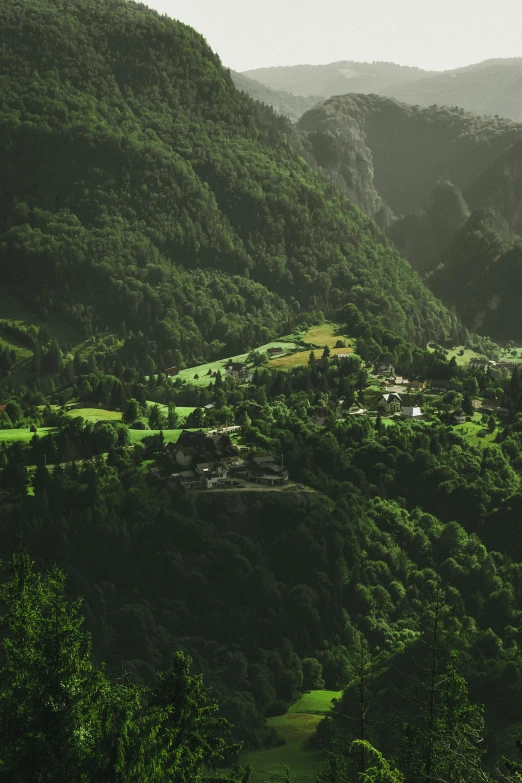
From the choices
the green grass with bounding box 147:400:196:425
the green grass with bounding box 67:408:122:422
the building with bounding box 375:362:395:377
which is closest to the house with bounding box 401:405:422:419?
the building with bounding box 375:362:395:377

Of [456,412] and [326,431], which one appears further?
[456,412]

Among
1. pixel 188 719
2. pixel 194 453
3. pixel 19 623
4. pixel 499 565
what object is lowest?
pixel 499 565

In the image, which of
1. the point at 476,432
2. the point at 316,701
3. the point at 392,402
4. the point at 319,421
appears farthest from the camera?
the point at 392,402

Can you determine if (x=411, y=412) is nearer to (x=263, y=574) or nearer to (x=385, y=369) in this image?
(x=385, y=369)

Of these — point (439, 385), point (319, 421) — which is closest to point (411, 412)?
point (319, 421)

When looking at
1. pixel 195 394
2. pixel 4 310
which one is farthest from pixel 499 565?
pixel 4 310

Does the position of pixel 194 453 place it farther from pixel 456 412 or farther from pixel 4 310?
pixel 4 310

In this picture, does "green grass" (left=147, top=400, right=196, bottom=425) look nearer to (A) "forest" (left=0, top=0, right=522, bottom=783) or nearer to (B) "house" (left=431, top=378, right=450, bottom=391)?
(A) "forest" (left=0, top=0, right=522, bottom=783)
